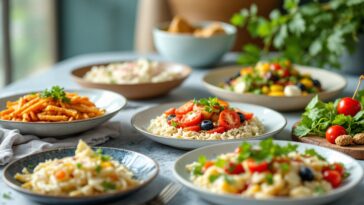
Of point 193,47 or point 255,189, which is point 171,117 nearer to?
point 255,189

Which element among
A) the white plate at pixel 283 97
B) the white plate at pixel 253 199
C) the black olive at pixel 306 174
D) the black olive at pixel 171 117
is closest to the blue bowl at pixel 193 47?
the white plate at pixel 283 97

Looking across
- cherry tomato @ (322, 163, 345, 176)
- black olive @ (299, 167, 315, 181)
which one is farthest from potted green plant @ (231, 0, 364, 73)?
black olive @ (299, 167, 315, 181)

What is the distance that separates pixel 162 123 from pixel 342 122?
2.26 ft

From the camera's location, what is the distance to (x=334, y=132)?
7.20 feet

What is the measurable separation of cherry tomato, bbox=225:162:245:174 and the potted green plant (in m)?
1.90

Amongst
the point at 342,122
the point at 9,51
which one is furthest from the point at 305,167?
the point at 9,51

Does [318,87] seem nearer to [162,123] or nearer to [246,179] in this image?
[162,123]

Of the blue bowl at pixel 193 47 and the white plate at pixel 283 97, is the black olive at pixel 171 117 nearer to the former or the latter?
the white plate at pixel 283 97

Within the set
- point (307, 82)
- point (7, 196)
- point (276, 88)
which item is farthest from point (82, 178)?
point (307, 82)

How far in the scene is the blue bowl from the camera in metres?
3.60

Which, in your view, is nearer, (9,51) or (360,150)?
(360,150)

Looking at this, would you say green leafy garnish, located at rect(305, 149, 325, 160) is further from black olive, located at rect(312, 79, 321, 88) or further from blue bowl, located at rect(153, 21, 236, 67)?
blue bowl, located at rect(153, 21, 236, 67)

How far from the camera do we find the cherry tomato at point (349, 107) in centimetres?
239

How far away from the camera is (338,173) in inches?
66.7
